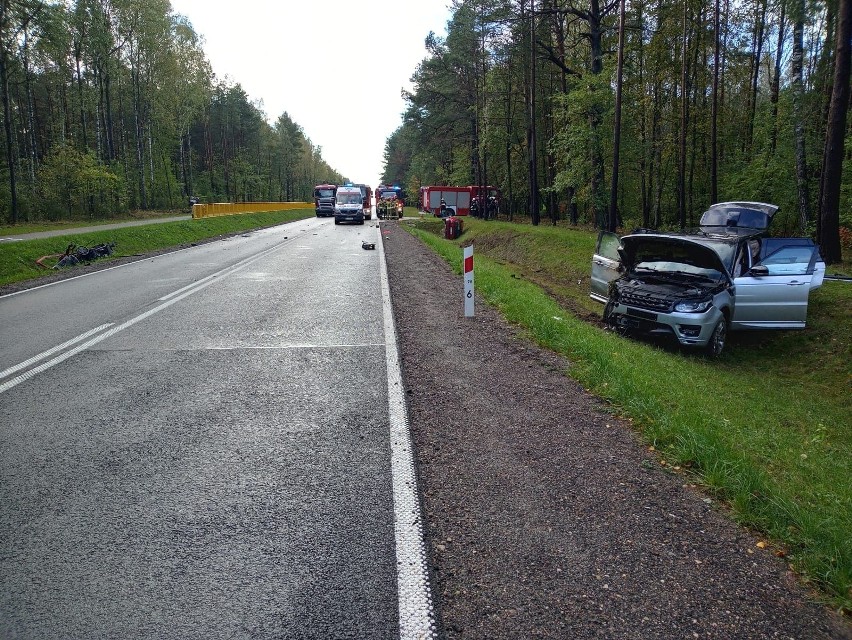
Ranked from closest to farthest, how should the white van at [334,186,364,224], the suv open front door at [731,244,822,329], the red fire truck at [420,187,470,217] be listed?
the suv open front door at [731,244,822,329] → the white van at [334,186,364,224] → the red fire truck at [420,187,470,217]

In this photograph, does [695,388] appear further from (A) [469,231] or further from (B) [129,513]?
(A) [469,231]

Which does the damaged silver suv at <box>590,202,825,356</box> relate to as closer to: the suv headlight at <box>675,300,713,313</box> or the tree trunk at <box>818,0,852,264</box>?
the suv headlight at <box>675,300,713,313</box>

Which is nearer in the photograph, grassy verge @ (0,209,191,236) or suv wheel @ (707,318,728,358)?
suv wheel @ (707,318,728,358)

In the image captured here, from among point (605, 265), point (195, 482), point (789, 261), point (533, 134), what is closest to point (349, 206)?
point (533, 134)

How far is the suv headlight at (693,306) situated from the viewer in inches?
395

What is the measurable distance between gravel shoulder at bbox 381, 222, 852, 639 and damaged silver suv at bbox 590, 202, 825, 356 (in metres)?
5.08

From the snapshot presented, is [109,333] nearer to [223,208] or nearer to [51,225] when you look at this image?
[51,225]

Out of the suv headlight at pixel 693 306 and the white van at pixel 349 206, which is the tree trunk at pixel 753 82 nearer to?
the suv headlight at pixel 693 306

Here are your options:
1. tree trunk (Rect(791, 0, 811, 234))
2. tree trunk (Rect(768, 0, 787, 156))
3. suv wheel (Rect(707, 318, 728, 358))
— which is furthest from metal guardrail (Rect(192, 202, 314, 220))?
suv wheel (Rect(707, 318, 728, 358))

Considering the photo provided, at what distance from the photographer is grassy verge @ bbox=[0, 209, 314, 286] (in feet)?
54.8

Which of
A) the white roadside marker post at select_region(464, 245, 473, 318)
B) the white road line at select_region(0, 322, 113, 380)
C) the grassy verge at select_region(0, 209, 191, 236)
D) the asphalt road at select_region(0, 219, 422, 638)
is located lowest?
the asphalt road at select_region(0, 219, 422, 638)

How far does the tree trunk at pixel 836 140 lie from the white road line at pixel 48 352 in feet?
49.4

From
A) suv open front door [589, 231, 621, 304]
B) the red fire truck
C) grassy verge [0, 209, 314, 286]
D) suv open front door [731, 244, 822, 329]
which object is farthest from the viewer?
the red fire truck

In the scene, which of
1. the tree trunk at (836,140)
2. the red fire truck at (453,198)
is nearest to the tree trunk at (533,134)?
the tree trunk at (836,140)
